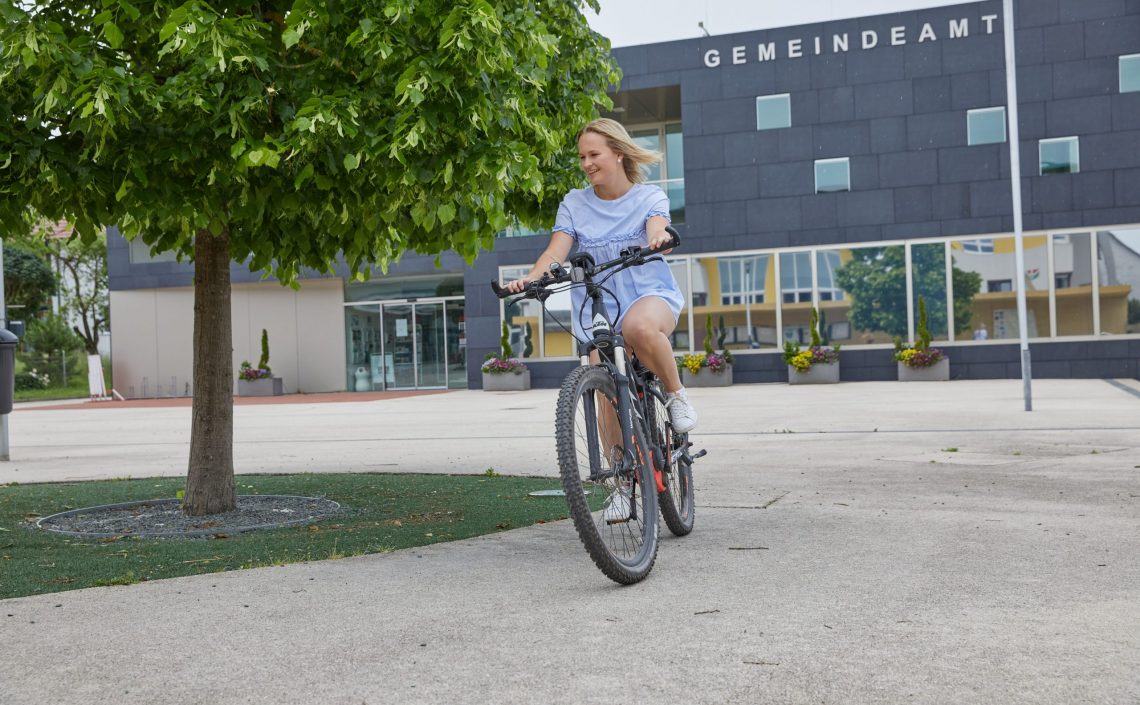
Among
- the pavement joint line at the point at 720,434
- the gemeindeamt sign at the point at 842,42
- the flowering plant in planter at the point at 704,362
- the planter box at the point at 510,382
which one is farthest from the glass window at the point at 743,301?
the pavement joint line at the point at 720,434

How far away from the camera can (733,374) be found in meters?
25.4

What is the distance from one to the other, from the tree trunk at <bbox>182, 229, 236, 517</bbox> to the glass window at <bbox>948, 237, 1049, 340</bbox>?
66.8 ft

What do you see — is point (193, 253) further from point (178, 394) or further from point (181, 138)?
point (178, 394)

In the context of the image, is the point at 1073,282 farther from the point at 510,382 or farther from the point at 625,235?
the point at 625,235

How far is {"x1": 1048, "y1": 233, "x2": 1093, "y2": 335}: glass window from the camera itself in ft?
76.3

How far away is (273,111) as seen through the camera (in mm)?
4922

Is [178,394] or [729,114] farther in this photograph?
[178,394]

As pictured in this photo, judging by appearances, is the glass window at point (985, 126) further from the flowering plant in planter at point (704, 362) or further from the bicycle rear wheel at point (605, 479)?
the bicycle rear wheel at point (605, 479)

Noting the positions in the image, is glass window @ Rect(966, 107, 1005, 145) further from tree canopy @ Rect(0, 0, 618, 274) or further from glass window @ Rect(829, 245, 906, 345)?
tree canopy @ Rect(0, 0, 618, 274)

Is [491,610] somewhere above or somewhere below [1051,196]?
below

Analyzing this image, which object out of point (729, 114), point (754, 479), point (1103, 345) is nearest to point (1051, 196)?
point (1103, 345)

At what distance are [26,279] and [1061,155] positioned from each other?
117 feet

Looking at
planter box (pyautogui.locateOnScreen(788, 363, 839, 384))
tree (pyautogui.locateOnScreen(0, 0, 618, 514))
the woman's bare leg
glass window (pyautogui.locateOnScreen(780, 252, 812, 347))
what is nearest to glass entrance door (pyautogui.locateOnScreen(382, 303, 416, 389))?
glass window (pyautogui.locateOnScreen(780, 252, 812, 347))

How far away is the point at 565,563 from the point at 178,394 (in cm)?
3019
